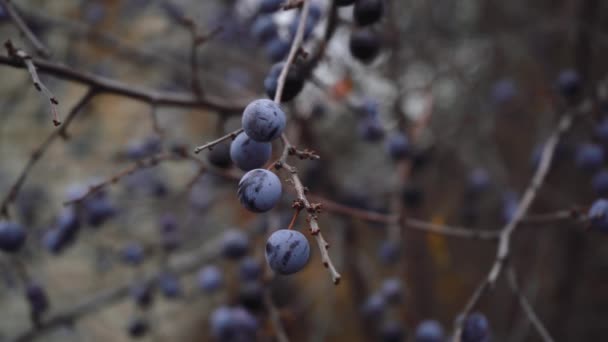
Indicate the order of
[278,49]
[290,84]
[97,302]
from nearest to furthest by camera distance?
[290,84] < [278,49] < [97,302]

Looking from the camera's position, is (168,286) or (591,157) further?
(168,286)

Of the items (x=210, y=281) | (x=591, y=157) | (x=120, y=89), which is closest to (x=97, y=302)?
(x=210, y=281)

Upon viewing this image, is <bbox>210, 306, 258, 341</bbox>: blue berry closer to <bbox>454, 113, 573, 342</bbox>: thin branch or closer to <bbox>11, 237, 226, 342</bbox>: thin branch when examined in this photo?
<bbox>11, 237, 226, 342</bbox>: thin branch

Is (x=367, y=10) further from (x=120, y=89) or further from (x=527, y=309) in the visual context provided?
(x=527, y=309)

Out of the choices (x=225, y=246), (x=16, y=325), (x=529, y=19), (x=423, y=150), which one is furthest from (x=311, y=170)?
(x=16, y=325)

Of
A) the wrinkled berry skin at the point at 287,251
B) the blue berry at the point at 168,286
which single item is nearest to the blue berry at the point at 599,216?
the wrinkled berry skin at the point at 287,251

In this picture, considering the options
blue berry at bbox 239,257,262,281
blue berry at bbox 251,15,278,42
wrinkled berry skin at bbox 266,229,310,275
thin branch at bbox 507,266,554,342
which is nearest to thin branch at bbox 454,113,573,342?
thin branch at bbox 507,266,554,342
